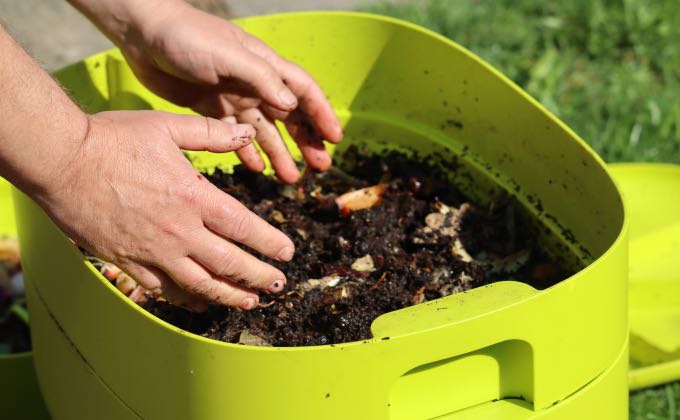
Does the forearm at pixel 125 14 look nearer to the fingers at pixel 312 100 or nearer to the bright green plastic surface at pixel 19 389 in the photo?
the fingers at pixel 312 100

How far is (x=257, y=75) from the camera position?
170 centimetres

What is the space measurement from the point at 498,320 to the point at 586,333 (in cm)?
16

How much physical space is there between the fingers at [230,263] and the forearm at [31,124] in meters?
0.20

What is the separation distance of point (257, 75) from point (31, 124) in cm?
52

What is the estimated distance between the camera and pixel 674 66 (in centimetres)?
292

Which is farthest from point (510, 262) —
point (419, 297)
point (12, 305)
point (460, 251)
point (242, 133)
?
point (12, 305)

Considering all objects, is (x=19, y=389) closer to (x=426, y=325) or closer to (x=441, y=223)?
(x=441, y=223)

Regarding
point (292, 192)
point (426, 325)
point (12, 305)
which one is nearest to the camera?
point (426, 325)

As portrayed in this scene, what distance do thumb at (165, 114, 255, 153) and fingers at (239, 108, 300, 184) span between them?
1.24ft

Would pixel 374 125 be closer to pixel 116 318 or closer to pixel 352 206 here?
pixel 352 206

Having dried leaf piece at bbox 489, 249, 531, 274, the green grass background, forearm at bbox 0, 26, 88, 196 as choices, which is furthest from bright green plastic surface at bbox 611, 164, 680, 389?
forearm at bbox 0, 26, 88, 196

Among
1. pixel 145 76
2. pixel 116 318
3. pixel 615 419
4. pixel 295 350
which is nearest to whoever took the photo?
pixel 295 350

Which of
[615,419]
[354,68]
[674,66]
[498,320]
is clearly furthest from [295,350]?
[674,66]

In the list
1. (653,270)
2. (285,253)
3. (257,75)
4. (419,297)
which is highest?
(257,75)
